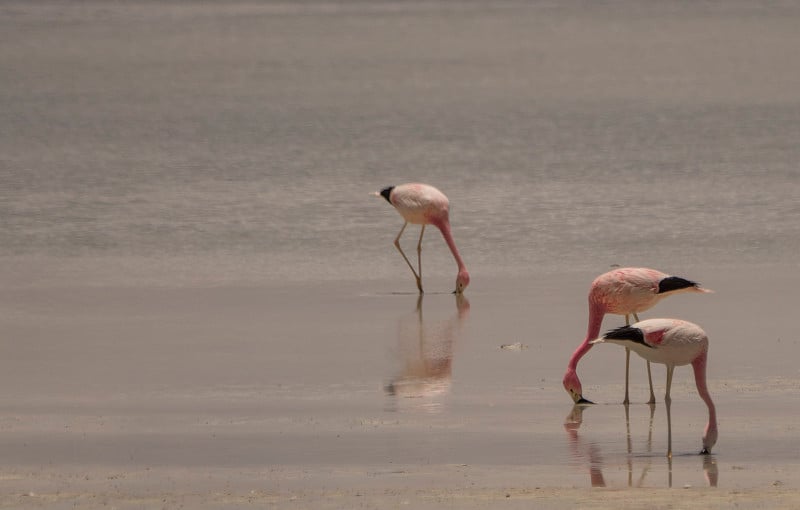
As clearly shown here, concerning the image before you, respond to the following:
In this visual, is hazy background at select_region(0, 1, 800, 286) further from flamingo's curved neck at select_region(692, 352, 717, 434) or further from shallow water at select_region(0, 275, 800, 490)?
flamingo's curved neck at select_region(692, 352, 717, 434)

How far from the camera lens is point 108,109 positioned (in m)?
35.0

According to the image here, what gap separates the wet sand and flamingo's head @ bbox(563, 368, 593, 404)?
77 mm

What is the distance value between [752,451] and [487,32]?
52303 millimetres

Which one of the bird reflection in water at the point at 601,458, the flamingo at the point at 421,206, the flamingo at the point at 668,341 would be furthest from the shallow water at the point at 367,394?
the flamingo at the point at 421,206

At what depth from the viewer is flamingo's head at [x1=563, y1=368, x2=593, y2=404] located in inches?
375

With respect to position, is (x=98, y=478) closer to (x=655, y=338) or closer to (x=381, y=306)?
(x=655, y=338)

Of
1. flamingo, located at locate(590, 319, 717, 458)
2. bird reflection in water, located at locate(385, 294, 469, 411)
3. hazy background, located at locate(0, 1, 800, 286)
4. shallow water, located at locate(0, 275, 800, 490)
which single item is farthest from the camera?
hazy background, located at locate(0, 1, 800, 286)

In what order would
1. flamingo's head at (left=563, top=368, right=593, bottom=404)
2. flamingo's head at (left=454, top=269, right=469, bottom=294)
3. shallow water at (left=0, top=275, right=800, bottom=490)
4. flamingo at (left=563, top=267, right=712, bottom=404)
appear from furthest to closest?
flamingo's head at (left=454, top=269, right=469, bottom=294) < flamingo at (left=563, top=267, right=712, bottom=404) < flamingo's head at (left=563, top=368, right=593, bottom=404) < shallow water at (left=0, top=275, right=800, bottom=490)

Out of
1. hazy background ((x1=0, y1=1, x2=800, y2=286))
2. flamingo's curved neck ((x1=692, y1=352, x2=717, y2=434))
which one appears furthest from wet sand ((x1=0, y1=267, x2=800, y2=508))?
hazy background ((x1=0, y1=1, x2=800, y2=286))

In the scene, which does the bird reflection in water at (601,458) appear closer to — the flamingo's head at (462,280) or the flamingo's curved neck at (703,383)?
the flamingo's curved neck at (703,383)

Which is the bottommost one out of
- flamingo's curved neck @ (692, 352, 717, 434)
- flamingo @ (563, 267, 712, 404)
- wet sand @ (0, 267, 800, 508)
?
wet sand @ (0, 267, 800, 508)

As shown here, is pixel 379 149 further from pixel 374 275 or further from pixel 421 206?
pixel 421 206

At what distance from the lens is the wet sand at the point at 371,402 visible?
25.4 feet

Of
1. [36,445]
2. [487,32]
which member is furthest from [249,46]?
[36,445]
